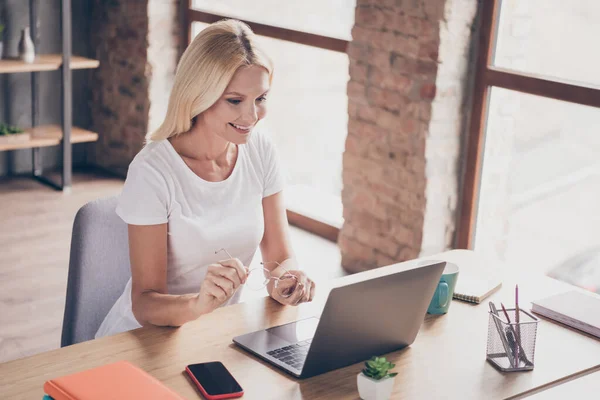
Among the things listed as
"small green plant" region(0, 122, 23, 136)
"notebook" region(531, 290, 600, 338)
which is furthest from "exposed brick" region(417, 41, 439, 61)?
"small green plant" region(0, 122, 23, 136)

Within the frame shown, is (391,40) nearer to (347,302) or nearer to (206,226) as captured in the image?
(206,226)

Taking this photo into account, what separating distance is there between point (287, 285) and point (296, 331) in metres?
0.13

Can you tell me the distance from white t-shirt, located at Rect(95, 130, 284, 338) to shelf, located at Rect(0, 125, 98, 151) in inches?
120

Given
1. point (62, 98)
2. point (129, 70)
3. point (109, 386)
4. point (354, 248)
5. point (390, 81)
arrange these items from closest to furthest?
point (109, 386) → point (390, 81) → point (354, 248) → point (62, 98) → point (129, 70)

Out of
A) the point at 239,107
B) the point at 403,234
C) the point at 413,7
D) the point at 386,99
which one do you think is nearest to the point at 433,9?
the point at 413,7

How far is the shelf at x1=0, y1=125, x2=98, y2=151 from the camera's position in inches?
192

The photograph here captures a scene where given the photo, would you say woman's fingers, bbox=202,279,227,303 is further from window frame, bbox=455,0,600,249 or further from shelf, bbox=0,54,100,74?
shelf, bbox=0,54,100,74

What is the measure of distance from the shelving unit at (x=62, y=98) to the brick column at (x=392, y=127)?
6.23 feet

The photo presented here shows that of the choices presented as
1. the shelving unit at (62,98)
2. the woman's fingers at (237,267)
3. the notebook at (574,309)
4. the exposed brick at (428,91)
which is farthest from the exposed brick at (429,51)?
the shelving unit at (62,98)

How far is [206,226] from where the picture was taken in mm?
2039

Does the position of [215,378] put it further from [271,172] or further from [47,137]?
[47,137]

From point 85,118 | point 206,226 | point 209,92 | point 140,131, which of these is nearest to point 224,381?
Answer: point 206,226

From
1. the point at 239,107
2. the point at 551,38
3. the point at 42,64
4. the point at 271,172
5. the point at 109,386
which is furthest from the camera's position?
the point at 42,64

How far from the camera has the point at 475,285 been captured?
2059 millimetres
